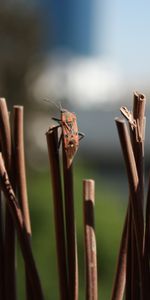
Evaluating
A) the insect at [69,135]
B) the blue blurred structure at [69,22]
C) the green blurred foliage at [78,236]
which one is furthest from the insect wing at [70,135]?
the blue blurred structure at [69,22]

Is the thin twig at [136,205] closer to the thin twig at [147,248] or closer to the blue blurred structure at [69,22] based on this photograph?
the thin twig at [147,248]

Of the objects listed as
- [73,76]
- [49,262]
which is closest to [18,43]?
[73,76]

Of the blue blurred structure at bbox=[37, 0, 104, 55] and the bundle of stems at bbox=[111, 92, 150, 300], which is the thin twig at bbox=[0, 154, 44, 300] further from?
the blue blurred structure at bbox=[37, 0, 104, 55]

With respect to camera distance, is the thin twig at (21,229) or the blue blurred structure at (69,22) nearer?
the thin twig at (21,229)

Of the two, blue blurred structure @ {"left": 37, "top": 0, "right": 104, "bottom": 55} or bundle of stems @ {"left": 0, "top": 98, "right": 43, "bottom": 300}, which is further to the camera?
blue blurred structure @ {"left": 37, "top": 0, "right": 104, "bottom": 55}

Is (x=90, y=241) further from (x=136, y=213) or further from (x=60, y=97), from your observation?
(x=60, y=97)

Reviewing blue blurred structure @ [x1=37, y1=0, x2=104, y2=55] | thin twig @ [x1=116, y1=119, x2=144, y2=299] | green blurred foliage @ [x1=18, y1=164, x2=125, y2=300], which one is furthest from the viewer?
blue blurred structure @ [x1=37, y1=0, x2=104, y2=55]

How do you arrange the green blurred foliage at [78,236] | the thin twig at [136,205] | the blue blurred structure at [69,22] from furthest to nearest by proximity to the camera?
the blue blurred structure at [69,22], the green blurred foliage at [78,236], the thin twig at [136,205]

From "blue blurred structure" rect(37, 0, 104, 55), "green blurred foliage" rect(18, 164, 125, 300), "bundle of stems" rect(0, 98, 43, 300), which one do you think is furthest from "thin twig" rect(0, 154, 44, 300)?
"blue blurred structure" rect(37, 0, 104, 55)
